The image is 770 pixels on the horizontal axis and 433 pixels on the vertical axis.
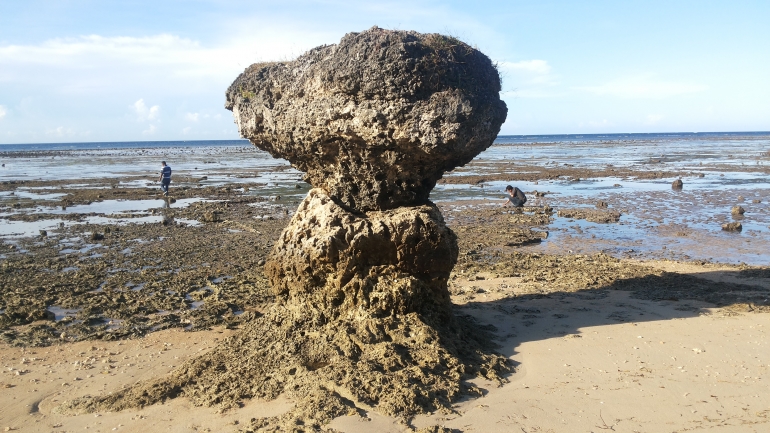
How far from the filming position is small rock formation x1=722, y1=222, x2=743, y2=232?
17.0m

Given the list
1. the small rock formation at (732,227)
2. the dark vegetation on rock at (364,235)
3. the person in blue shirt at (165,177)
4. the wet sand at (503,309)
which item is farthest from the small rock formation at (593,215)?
the person in blue shirt at (165,177)

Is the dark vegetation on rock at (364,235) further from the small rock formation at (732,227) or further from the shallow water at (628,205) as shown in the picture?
the small rock formation at (732,227)

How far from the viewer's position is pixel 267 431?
18.2ft

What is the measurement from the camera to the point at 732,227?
17078 mm

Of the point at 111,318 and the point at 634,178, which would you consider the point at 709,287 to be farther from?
the point at 634,178

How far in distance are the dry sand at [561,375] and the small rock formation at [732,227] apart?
29.8 ft

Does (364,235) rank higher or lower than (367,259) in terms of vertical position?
higher

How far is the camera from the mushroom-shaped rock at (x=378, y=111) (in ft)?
23.6

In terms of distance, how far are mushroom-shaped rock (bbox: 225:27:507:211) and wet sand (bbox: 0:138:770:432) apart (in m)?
2.66

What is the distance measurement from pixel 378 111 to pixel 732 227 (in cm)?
1431

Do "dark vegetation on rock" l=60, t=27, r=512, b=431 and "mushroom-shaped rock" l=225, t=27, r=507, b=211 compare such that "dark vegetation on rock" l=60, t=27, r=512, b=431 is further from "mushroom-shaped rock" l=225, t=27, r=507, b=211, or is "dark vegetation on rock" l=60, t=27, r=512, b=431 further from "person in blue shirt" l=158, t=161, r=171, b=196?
"person in blue shirt" l=158, t=161, r=171, b=196

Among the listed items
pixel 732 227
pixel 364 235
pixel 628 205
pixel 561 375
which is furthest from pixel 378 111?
pixel 628 205

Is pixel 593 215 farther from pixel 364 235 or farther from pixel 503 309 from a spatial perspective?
pixel 364 235

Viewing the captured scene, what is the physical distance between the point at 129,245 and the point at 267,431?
11.4 metres
